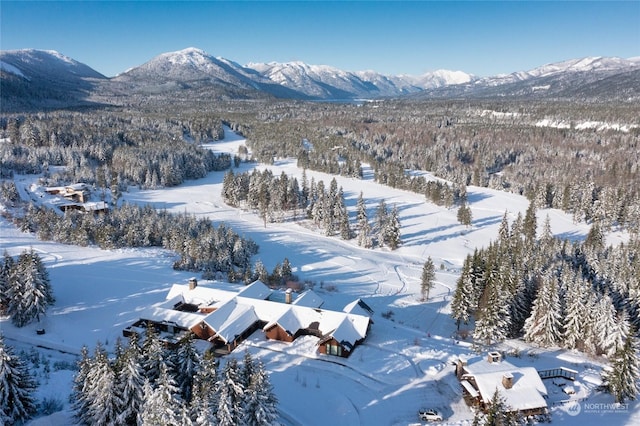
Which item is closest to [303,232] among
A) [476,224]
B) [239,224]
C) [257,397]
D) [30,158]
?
[239,224]

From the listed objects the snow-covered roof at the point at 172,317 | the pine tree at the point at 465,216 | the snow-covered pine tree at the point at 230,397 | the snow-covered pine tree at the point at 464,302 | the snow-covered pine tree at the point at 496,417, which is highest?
the snow-covered pine tree at the point at 230,397

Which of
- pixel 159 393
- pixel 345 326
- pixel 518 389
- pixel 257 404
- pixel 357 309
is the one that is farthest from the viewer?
pixel 357 309

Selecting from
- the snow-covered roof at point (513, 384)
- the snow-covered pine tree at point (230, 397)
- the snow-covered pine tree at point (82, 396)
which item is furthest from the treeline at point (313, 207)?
the snow-covered pine tree at point (82, 396)

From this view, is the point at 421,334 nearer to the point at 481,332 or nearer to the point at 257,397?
the point at 481,332

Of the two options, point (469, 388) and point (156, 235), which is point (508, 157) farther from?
point (469, 388)

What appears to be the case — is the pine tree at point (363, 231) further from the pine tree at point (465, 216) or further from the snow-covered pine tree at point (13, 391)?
Answer: the snow-covered pine tree at point (13, 391)

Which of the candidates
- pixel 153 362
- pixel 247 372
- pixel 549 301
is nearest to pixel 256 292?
pixel 153 362

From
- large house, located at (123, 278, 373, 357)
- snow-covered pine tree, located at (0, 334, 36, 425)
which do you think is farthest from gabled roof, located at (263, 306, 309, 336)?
snow-covered pine tree, located at (0, 334, 36, 425)
